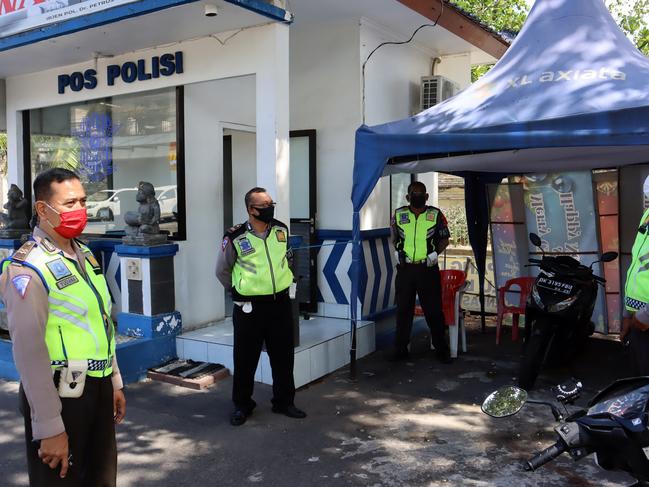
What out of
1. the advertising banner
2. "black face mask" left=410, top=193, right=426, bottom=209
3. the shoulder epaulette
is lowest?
the shoulder epaulette

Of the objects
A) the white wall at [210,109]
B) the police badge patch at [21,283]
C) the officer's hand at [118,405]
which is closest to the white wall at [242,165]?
the white wall at [210,109]

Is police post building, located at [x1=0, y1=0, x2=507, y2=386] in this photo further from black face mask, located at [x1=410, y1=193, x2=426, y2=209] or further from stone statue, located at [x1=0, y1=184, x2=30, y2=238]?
black face mask, located at [x1=410, y1=193, x2=426, y2=209]

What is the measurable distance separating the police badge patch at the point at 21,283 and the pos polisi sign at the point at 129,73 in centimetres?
403

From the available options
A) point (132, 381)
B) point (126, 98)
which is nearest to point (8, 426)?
point (132, 381)

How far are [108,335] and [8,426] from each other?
8.59 ft

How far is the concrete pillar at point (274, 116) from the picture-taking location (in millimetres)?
5238

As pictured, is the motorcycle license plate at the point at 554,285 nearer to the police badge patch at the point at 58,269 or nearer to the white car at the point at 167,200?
the white car at the point at 167,200

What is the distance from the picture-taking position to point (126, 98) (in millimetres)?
6559

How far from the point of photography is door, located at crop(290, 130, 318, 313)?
6.83 metres

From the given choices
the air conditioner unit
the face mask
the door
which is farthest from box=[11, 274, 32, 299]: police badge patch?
the air conditioner unit

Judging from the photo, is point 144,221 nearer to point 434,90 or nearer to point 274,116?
point 274,116

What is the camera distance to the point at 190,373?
5445 millimetres

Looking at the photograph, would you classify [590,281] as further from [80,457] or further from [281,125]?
[80,457]

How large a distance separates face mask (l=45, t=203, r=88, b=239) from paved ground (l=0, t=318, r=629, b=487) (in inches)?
73.3
